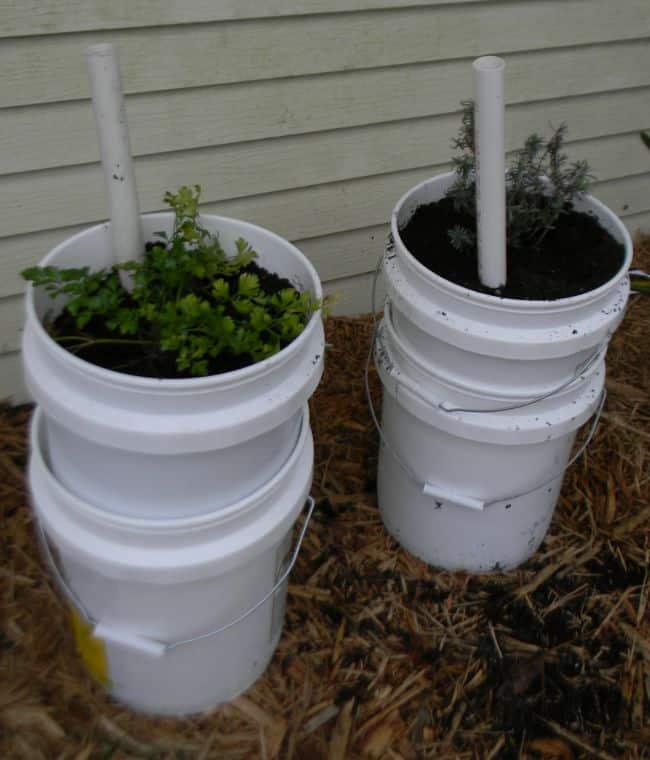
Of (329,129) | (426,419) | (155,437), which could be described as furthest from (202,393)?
(329,129)

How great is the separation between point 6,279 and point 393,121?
1.10 meters

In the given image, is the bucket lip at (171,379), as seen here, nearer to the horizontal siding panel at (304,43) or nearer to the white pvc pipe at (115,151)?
the white pvc pipe at (115,151)

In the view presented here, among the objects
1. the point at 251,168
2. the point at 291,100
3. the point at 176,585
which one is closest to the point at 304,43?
the point at 291,100

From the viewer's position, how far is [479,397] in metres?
1.48

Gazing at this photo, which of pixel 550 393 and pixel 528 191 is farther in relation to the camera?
pixel 528 191

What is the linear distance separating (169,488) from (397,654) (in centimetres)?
79

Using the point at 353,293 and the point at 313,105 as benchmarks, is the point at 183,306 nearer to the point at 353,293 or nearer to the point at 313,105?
the point at 313,105

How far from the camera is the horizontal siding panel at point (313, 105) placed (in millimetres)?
1771

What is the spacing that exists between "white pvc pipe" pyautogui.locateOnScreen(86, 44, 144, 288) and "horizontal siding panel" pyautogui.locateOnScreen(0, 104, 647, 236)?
66 centimetres

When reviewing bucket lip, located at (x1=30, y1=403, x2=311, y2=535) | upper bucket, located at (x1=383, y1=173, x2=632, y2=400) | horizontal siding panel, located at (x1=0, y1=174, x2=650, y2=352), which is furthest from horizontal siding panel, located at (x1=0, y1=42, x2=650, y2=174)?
bucket lip, located at (x1=30, y1=403, x2=311, y2=535)

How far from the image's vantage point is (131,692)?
1.50m

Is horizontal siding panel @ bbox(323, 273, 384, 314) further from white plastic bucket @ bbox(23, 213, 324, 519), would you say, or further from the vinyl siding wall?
white plastic bucket @ bbox(23, 213, 324, 519)

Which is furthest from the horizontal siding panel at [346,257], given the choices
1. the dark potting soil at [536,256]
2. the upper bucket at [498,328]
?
the upper bucket at [498,328]

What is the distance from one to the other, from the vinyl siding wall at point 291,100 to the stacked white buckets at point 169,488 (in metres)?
0.57
